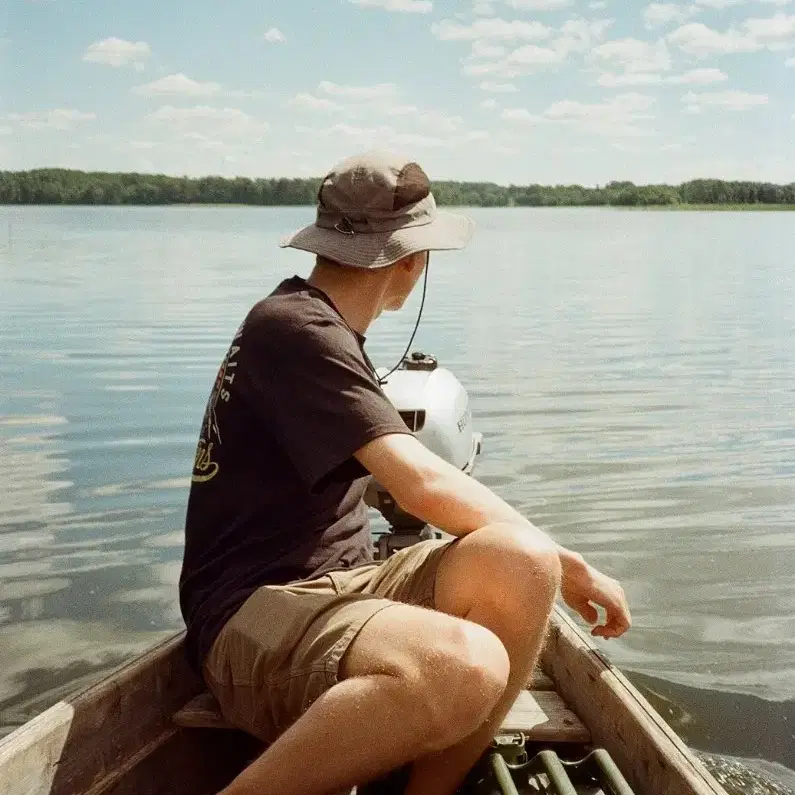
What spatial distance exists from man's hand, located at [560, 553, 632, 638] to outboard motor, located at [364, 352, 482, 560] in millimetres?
1599

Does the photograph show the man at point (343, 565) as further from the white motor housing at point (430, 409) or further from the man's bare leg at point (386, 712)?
the white motor housing at point (430, 409)

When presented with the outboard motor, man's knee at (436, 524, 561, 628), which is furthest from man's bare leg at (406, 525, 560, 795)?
the outboard motor

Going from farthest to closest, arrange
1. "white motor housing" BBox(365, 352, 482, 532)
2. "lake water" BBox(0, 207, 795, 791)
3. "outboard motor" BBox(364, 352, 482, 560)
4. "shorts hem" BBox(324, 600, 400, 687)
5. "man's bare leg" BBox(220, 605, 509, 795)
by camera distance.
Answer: "lake water" BBox(0, 207, 795, 791)
"white motor housing" BBox(365, 352, 482, 532)
"outboard motor" BBox(364, 352, 482, 560)
"shorts hem" BBox(324, 600, 400, 687)
"man's bare leg" BBox(220, 605, 509, 795)

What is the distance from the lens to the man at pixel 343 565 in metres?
2.20

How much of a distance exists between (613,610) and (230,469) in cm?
109

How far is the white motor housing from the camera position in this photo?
4.75m

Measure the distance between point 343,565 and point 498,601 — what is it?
0.48 meters

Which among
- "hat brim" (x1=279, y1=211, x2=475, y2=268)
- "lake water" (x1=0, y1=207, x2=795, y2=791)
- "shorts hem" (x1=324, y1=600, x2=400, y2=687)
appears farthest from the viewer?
"lake water" (x1=0, y1=207, x2=795, y2=791)

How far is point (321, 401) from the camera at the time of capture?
7.80 ft

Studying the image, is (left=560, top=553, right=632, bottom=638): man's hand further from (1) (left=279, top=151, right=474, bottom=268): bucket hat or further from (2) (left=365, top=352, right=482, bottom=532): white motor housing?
(2) (left=365, top=352, right=482, bottom=532): white motor housing

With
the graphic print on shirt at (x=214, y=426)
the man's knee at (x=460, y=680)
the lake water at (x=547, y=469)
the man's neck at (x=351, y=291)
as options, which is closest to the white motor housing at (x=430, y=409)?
the lake water at (x=547, y=469)

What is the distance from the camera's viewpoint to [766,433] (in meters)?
10.4

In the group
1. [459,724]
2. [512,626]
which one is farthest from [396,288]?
[459,724]

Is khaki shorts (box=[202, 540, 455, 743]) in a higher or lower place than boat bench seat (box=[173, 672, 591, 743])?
higher
